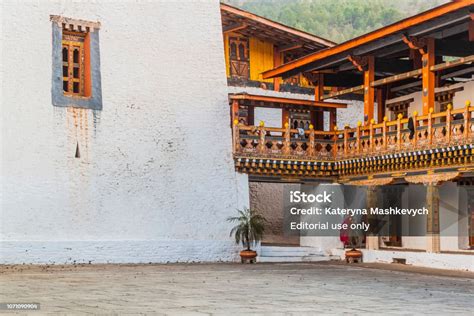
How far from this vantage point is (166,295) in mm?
12758

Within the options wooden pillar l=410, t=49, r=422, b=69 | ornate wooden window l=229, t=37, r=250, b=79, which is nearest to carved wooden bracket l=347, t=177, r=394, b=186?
wooden pillar l=410, t=49, r=422, b=69

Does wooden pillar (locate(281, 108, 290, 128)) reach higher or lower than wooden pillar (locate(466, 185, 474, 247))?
higher

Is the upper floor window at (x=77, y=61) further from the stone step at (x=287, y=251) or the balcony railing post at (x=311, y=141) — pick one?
the stone step at (x=287, y=251)

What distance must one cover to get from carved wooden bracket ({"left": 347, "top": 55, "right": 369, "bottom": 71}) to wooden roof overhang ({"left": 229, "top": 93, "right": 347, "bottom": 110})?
5.40ft

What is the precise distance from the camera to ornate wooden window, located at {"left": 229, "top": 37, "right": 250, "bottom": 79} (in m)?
26.0

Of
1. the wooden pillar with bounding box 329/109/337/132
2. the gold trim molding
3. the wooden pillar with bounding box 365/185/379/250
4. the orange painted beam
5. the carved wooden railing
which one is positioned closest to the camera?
the carved wooden railing

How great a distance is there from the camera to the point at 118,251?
21312mm

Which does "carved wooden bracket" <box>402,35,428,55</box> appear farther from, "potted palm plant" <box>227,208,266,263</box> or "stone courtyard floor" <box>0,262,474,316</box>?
"potted palm plant" <box>227,208,266,263</box>

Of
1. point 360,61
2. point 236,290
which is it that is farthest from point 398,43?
point 236,290

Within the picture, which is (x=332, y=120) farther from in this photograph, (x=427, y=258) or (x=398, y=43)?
(x=427, y=258)

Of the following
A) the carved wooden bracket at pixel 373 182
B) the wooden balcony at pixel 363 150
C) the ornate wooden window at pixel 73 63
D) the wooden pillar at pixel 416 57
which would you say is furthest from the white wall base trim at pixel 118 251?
the wooden pillar at pixel 416 57

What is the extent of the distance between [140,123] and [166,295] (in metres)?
9.94

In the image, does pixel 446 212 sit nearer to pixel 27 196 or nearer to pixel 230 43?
pixel 230 43

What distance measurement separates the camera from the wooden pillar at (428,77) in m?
20.0
